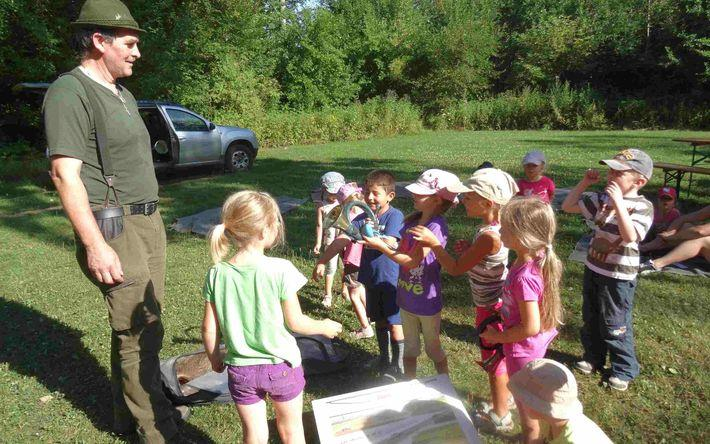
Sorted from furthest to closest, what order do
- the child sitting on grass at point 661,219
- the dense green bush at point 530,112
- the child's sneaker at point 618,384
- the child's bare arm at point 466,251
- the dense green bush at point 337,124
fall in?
the dense green bush at point 530,112, the dense green bush at point 337,124, the child sitting on grass at point 661,219, the child's sneaker at point 618,384, the child's bare arm at point 466,251

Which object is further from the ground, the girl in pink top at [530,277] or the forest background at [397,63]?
the forest background at [397,63]

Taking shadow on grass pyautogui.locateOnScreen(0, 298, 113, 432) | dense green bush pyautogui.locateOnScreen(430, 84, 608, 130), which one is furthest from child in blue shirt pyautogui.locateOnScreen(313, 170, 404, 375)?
dense green bush pyautogui.locateOnScreen(430, 84, 608, 130)

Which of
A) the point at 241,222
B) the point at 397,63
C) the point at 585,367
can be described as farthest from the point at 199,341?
the point at 397,63

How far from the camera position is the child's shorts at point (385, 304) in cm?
327

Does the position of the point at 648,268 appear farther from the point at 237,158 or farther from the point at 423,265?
the point at 237,158

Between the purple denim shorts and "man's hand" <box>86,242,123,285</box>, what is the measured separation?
75 centimetres

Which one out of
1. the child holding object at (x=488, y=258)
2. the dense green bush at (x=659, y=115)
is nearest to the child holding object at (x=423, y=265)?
the child holding object at (x=488, y=258)

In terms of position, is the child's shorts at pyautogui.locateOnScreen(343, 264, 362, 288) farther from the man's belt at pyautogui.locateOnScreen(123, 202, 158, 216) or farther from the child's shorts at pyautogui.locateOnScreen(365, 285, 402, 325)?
the man's belt at pyautogui.locateOnScreen(123, 202, 158, 216)

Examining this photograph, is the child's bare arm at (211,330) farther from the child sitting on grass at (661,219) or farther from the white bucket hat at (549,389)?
the child sitting on grass at (661,219)

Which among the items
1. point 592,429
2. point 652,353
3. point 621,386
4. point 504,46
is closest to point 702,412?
point 621,386

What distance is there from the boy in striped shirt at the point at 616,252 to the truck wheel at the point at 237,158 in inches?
399

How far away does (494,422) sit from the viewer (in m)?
2.86

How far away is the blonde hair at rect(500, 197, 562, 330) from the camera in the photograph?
2.31 meters

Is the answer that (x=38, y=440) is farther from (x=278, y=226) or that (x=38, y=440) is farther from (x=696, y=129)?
Result: (x=696, y=129)
